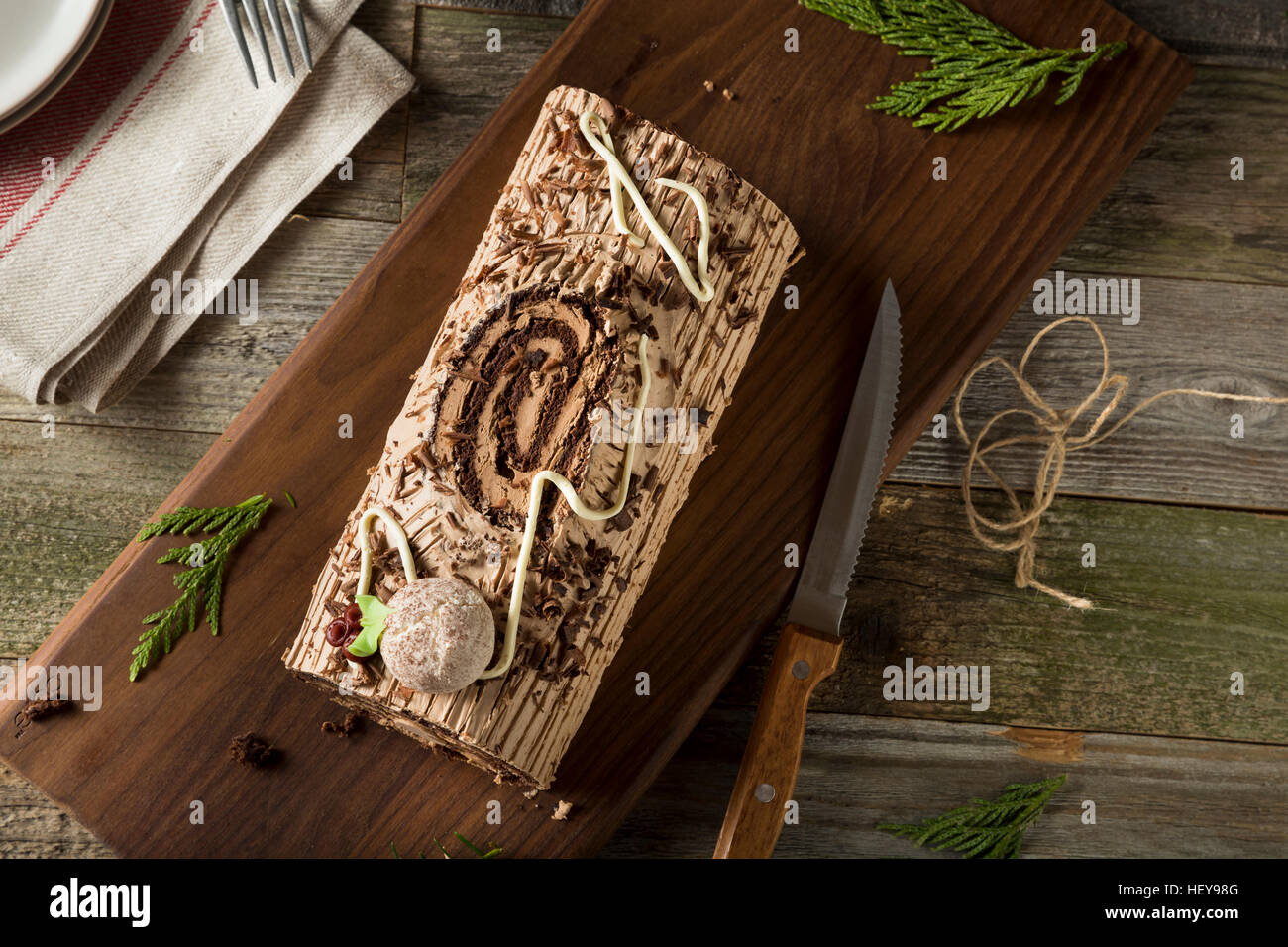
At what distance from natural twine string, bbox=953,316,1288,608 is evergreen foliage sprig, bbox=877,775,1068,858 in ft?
1.93

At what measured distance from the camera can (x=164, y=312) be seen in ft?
8.42

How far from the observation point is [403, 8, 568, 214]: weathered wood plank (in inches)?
106

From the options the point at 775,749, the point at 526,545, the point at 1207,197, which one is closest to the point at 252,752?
the point at 526,545

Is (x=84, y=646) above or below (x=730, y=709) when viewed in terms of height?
above

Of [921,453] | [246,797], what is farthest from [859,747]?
[246,797]

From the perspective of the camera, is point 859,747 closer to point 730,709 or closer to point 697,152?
point 730,709

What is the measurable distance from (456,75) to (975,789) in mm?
2672

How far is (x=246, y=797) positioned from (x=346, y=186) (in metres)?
1.78

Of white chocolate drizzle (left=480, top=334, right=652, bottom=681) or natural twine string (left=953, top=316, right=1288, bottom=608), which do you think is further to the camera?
natural twine string (left=953, top=316, right=1288, bottom=608)

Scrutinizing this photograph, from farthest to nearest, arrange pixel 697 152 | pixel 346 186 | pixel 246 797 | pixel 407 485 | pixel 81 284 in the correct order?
pixel 346 186 < pixel 81 284 < pixel 246 797 < pixel 697 152 < pixel 407 485

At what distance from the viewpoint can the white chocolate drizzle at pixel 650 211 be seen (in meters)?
1.98

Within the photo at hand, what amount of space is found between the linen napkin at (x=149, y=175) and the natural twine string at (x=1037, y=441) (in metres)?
2.07

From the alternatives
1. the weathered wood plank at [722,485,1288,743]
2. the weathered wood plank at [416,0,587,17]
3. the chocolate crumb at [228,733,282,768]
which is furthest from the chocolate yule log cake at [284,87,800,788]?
the weathered wood plank at [722,485,1288,743]

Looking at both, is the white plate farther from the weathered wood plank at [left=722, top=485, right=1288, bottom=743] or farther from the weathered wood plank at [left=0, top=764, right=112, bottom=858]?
the weathered wood plank at [left=722, top=485, right=1288, bottom=743]
